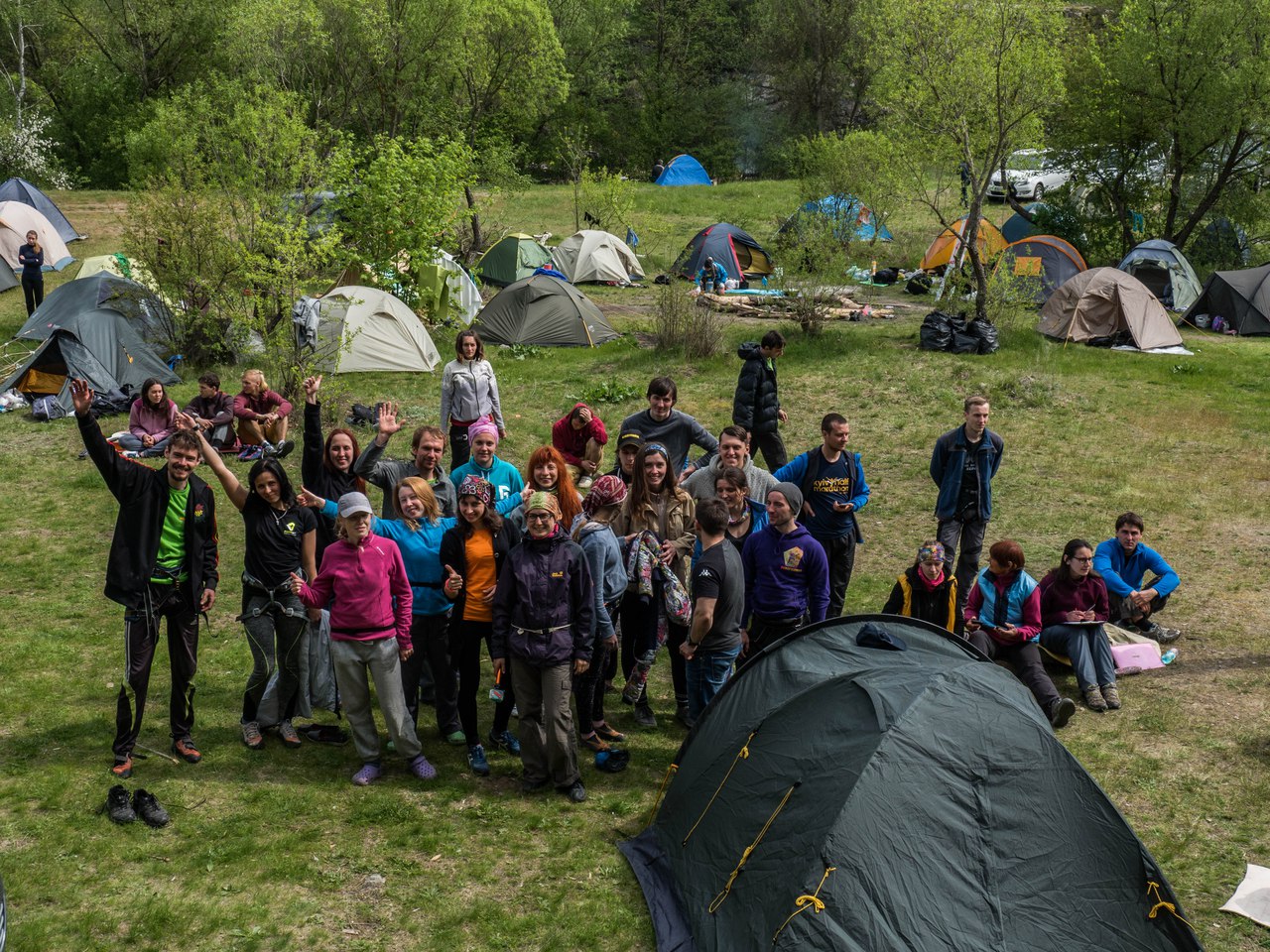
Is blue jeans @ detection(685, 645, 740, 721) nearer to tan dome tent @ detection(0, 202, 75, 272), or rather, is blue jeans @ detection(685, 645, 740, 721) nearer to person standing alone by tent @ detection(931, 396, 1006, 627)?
person standing alone by tent @ detection(931, 396, 1006, 627)

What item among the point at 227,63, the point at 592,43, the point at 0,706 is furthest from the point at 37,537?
the point at 592,43

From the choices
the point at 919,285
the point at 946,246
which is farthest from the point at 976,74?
the point at 946,246

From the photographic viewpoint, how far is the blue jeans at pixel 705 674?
669 centimetres

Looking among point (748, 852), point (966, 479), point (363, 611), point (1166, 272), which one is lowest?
point (748, 852)

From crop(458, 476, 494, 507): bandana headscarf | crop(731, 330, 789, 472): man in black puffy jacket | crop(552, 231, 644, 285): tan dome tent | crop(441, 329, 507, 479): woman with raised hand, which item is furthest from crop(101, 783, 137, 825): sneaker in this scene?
crop(552, 231, 644, 285): tan dome tent

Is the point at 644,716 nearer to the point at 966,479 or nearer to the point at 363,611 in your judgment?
the point at 363,611

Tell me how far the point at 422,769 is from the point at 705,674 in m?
1.73

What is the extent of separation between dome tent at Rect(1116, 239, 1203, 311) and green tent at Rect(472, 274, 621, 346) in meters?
11.0

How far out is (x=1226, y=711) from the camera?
748cm

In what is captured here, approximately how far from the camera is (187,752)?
6.45m

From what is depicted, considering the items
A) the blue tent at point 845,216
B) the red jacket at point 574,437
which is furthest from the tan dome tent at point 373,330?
the blue tent at point 845,216

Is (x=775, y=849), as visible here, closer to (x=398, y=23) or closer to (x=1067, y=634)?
(x=1067, y=634)

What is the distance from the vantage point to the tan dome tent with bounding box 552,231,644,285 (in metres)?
23.7

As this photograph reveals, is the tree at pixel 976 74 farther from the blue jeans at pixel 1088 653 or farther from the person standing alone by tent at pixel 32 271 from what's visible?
the person standing alone by tent at pixel 32 271
